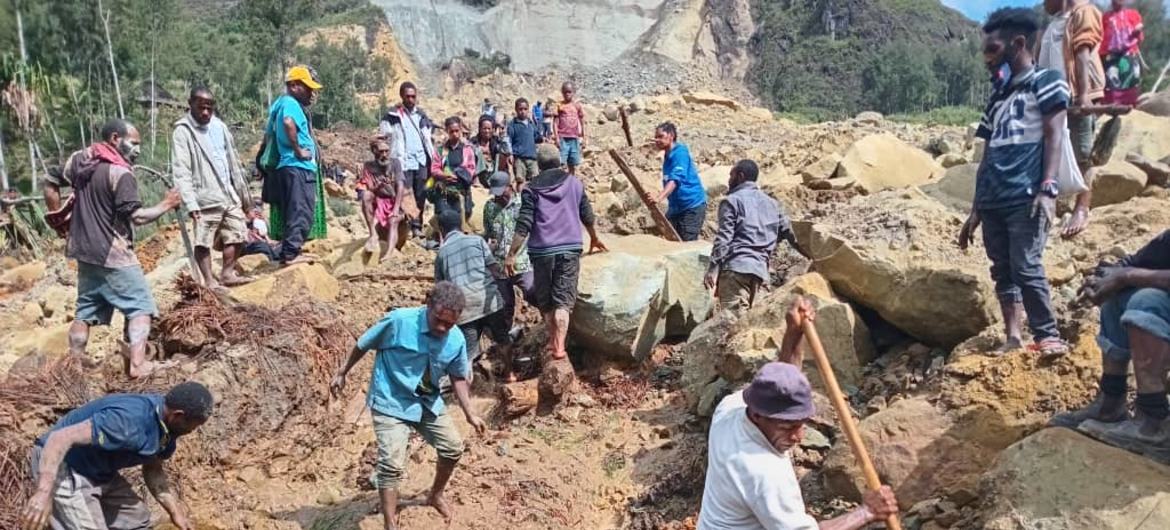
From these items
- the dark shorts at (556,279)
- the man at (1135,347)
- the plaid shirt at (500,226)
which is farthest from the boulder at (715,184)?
the man at (1135,347)

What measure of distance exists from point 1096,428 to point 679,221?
4385 millimetres

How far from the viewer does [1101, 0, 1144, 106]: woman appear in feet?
15.4

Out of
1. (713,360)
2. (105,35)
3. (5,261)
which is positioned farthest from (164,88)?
(713,360)

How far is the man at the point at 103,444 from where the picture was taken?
10.7ft

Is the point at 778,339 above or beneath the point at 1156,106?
beneath

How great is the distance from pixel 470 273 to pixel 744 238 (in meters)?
1.81

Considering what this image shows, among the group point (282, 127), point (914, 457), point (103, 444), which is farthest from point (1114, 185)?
point (103, 444)

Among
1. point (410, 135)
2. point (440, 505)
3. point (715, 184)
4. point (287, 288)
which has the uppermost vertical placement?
point (410, 135)

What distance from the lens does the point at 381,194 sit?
7.51 meters

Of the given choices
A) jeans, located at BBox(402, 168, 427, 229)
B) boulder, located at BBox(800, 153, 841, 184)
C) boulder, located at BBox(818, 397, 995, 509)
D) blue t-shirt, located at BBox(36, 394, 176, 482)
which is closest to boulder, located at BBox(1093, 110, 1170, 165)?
boulder, located at BBox(800, 153, 841, 184)

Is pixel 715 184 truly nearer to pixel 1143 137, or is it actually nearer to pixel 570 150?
pixel 570 150

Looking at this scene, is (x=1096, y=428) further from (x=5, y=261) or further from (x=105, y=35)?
(x=105, y=35)

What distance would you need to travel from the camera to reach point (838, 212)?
207 inches

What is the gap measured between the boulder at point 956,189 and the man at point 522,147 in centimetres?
530
